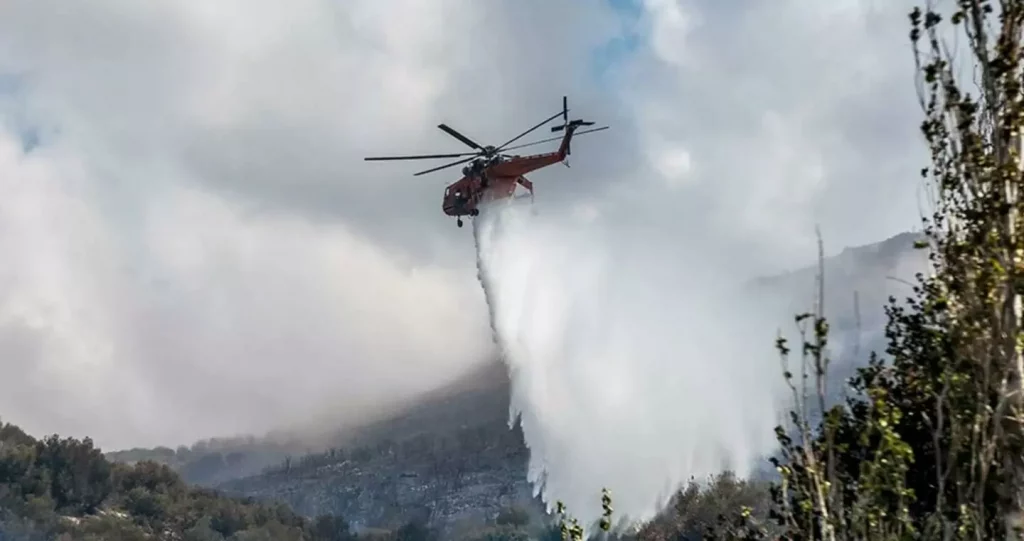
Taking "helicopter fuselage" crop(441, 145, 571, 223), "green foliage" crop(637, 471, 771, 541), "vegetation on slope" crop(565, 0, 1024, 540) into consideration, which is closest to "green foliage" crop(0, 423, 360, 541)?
"green foliage" crop(637, 471, 771, 541)

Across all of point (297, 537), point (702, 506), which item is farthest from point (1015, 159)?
point (297, 537)

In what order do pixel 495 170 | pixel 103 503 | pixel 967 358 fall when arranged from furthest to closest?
pixel 103 503
pixel 495 170
pixel 967 358

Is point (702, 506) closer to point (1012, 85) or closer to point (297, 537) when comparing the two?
point (1012, 85)

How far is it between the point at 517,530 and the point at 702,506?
390ft

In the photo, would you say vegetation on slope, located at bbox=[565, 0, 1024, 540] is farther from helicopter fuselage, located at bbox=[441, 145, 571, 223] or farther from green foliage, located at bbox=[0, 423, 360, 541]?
green foliage, located at bbox=[0, 423, 360, 541]

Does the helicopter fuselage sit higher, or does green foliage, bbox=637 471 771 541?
the helicopter fuselage

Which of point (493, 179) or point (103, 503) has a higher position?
point (493, 179)

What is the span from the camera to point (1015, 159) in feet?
Answer: 37.6

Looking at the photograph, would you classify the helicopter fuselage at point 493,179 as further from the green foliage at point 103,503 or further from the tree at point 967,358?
the green foliage at point 103,503

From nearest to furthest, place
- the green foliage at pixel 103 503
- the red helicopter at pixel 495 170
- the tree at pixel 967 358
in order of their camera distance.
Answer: the tree at pixel 967 358
the red helicopter at pixel 495 170
the green foliage at pixel 103 503

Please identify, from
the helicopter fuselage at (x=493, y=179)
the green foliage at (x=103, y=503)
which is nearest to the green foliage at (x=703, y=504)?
the helicopter fuselage at (x=493, y=179)

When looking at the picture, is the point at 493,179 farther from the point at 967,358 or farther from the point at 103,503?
the point at 103,503

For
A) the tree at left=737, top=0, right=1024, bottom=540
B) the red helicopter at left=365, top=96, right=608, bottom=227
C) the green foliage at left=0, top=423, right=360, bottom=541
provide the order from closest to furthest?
the tree at left=737, top=0, right=1024, bottom=540 → the red helicopter at left=365, top=96, right=608, bottom=227 → the green foliage at left=0, top=423, right=360, bottom=541

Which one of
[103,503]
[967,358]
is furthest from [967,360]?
[103,503]
